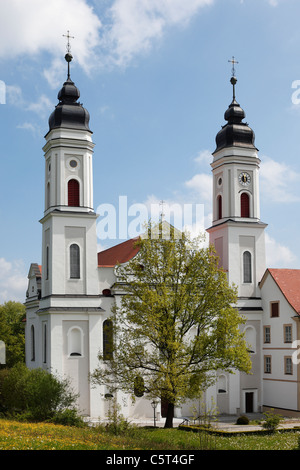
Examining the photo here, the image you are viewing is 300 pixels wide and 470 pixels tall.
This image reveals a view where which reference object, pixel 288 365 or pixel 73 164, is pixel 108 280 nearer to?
pixel 73 164

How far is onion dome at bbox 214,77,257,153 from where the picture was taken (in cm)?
4397

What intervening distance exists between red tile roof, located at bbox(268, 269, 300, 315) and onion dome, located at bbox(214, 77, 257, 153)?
9.43 meters

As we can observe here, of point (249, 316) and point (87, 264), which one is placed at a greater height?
point (87, 264)

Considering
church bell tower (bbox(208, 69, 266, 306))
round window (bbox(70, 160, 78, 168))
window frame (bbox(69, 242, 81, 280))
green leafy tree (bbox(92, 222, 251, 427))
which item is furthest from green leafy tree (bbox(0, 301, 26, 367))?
green leafy tree (bbox(92, 222, 251, 427))

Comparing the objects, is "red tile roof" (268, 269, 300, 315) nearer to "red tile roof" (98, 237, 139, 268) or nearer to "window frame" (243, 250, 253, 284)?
"window frame" (243, 250, 253, 284)

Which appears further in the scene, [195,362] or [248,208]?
[248,208]

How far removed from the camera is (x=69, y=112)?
1592 inches

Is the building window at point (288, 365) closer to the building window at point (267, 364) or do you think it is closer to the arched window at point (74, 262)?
the building window at point (267, 364)

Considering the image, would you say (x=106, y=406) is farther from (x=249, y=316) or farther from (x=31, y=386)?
(x=249, y=316)

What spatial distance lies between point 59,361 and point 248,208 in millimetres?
17345
